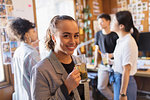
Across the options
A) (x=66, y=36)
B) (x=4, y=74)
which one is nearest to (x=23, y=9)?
(x=4, y=74)

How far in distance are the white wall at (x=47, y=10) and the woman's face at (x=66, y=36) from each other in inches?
58.4

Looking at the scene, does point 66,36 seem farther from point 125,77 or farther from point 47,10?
point 47,10

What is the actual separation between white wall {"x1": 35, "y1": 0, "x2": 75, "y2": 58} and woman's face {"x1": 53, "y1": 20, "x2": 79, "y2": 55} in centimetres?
148

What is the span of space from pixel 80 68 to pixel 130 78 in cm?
77

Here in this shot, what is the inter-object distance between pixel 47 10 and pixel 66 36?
2224 millimetres

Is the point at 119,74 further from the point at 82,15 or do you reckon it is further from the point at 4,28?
the point at 82,15

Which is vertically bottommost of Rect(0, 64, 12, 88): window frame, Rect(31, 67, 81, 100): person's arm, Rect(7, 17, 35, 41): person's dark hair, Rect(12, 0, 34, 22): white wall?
Rect(0, 64, 12, 88): window frame

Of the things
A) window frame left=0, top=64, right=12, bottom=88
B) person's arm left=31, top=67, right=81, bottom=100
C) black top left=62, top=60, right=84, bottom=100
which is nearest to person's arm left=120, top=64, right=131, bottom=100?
black top left=62, top=60, right=84, bottom=100

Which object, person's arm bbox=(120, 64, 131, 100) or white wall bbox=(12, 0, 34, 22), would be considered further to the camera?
white wall bbox=(12, 0, 34, 22)

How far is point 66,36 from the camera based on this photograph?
2.92 feet

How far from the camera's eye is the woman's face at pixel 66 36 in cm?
88

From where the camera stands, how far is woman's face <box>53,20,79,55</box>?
0.88 metres

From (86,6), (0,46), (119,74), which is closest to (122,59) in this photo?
(119,74)

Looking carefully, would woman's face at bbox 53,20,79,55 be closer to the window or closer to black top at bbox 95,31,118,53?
the window
